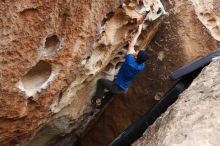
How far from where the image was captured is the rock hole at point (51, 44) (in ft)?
14.7

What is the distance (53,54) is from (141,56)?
54.1 inches

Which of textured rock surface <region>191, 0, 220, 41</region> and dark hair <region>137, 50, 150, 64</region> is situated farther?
textured rock surface <region>191, 0, 220, 41</region>

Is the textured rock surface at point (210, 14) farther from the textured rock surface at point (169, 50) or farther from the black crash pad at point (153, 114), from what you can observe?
the black crash pad at point (153, 114)

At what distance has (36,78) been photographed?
4.70 metres

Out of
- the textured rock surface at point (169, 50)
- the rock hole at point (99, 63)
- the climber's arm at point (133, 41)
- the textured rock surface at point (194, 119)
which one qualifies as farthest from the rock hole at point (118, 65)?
the textured rock surface at point (194, 119)

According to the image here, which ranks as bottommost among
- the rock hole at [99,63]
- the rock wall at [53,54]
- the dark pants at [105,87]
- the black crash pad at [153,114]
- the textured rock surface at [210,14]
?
the black crash pad at [153,114]

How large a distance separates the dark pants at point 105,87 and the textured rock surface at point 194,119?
4.36 feet

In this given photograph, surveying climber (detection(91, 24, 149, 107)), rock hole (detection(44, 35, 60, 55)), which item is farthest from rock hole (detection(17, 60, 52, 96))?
climber (detection(91, 24, 149, 107))

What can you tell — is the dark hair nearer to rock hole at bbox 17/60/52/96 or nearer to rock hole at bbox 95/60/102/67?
rock hole at bbox 95/60/102/67

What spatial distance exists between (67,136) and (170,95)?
2.04 m

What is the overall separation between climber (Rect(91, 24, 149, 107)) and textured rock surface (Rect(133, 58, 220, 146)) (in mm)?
973

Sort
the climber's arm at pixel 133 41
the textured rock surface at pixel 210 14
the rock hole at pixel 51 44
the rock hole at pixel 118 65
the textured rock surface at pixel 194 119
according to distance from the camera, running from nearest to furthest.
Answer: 1. the textured rock surface at pixel 194 119
2. the rock hole at pixel 51 44
3. the climber's arm at pixel 133 41
4. the rock hole at pixel 118 65
5. the textured rock surface at pixel 210 14

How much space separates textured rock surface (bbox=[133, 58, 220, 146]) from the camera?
3.66 meters

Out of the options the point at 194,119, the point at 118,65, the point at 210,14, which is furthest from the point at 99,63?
the point at 210,14
